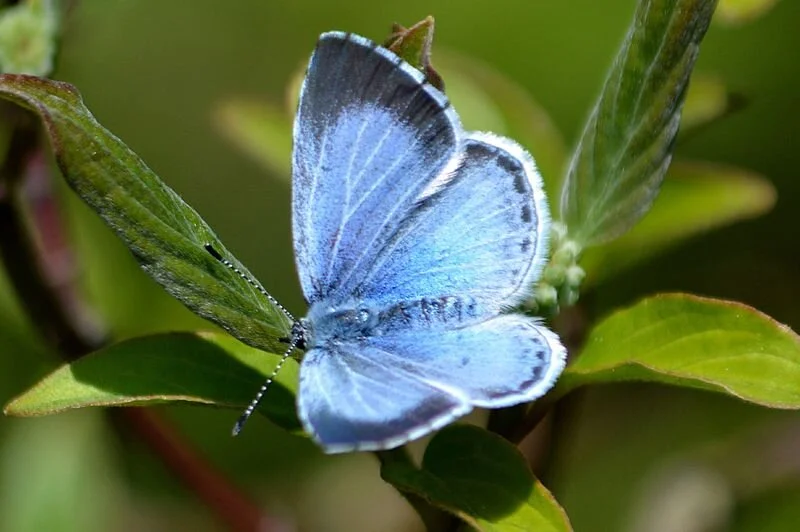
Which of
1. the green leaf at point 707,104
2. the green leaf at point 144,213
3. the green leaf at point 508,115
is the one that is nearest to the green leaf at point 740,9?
the green leaf at point 707,104

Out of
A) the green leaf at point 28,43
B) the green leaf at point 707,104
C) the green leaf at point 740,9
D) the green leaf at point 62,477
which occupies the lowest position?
the green leaf at point 62,477

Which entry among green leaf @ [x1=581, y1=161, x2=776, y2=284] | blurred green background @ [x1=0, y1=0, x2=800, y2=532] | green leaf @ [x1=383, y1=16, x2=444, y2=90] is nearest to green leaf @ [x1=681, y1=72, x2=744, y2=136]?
green leaf @ [x1=581, y1=161, x2=776, y2=284]

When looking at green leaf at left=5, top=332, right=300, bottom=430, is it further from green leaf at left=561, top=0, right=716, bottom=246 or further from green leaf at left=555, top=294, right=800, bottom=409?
green leaf at left=561, top=0, right=716, bottom=246

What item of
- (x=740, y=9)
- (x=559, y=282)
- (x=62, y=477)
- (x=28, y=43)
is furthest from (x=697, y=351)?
(x=62, y=477)

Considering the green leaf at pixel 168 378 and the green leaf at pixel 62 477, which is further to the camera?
the green leaf at pixel 62 477

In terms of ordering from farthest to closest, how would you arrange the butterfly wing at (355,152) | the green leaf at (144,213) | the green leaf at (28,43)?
the green leaf at (28,43)
the butterfly wing at (355,152)
the green leaf at (144,213)

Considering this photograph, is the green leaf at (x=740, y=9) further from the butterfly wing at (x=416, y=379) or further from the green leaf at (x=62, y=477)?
the green leaf at (x=62, y=477)

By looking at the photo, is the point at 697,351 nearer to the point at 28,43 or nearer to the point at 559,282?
the point at 559,282
